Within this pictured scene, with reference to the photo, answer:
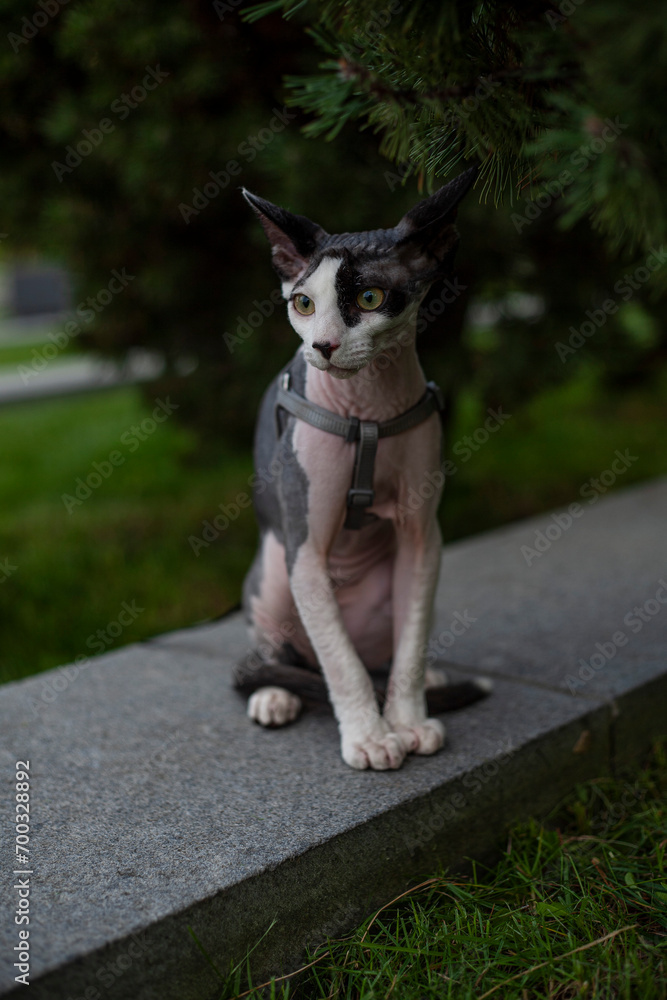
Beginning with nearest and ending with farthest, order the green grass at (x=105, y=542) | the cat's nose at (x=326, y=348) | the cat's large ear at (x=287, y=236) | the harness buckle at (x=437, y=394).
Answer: the cat's nose at (x=326, y=348) < the cat's large ear at (x=287, y=236) < the harness buckle at (x=437, y=394) < the green grass at (x=105, y=542)

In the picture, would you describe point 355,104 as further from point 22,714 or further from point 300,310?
point 22,714

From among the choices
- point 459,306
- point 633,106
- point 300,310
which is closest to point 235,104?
point 459,306

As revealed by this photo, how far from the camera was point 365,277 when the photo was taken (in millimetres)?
1710

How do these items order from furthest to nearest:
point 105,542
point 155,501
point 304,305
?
point 155,501 < point 105,542 < point 304,305

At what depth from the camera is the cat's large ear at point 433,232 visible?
1.68m

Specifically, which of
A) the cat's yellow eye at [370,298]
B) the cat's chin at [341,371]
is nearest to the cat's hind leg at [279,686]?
the cat's chin at [341,371]

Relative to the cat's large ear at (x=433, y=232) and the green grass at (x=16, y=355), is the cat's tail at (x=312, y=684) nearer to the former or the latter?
the cat's large ear at (x=433, y=232)

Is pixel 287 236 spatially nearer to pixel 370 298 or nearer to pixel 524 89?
pixel 370 298

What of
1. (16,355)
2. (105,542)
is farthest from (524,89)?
(16,355)

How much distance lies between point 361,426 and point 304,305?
0.29 m

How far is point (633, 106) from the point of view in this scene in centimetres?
128

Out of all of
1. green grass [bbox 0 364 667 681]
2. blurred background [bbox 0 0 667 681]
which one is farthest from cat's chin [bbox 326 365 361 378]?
green grass [bbox 0 364 667 681]

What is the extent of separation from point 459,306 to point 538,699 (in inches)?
67.7

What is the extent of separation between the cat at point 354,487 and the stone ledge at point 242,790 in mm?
122
